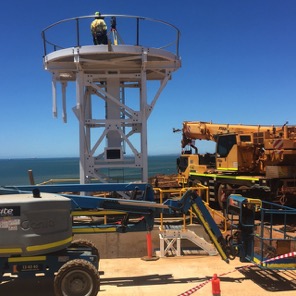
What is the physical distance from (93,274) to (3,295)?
1989mm

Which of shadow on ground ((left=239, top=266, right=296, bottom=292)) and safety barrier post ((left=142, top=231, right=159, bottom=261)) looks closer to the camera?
shadow on ground ((left=239, top=266, right=296, bottom=292))

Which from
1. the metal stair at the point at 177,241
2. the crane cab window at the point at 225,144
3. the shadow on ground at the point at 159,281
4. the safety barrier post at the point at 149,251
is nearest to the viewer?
the shadow on ground at the point at 159,281

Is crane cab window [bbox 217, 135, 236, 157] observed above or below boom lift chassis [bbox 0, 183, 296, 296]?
above

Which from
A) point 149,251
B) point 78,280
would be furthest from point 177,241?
point 78,280

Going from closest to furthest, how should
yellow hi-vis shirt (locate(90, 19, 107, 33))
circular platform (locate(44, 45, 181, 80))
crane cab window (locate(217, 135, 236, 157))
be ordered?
1. circular platform (locate(44, 45, 181, 80))
2. yellow hi-vis shirt (locate(90, 19, 107, 33))
3. crane cab window (locate(217, 135, 236, 157))

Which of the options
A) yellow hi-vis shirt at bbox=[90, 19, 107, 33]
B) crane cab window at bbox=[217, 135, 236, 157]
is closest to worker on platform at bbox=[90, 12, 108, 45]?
yellow hi-vis shirt at bbox=[90, 19, 107, 33]

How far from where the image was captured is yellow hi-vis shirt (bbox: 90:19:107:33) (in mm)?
12633

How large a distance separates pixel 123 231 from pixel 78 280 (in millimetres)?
1690

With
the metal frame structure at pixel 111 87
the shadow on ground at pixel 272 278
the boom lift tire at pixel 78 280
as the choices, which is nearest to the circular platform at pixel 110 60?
the metal frame structure at pixel 111 87

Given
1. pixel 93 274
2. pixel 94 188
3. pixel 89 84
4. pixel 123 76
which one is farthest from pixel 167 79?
pixel 93 274

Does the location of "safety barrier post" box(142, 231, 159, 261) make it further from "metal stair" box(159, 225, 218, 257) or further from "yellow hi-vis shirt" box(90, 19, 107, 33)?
"yellow hi-vis shirt" box(90, 19, 107, 33)

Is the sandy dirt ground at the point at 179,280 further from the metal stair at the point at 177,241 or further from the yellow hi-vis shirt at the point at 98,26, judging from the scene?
the yellow hi-vis shirt at the point at 98,26

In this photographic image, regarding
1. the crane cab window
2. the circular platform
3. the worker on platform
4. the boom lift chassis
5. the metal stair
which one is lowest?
the metal stair

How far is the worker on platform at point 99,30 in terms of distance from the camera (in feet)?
A: 41.5
